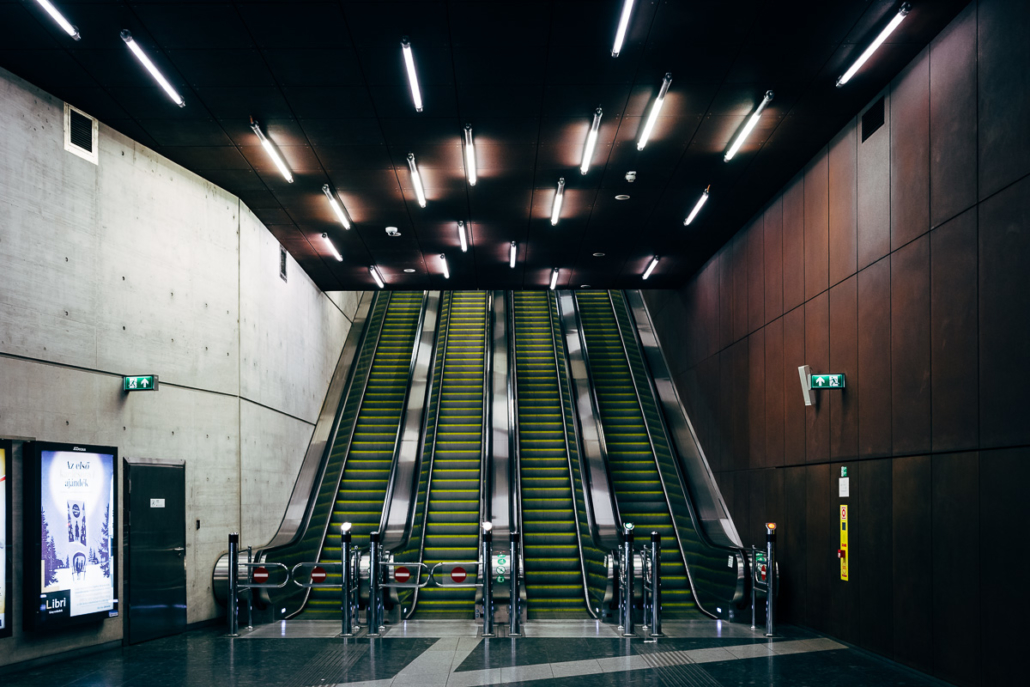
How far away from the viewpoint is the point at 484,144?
9461 mm

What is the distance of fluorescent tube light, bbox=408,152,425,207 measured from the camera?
9.86 meters

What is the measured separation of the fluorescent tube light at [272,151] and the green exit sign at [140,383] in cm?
273

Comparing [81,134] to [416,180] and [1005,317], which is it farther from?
[1005,317]

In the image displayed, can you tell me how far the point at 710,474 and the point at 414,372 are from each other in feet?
20.8

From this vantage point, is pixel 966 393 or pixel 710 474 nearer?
pixel 966 393

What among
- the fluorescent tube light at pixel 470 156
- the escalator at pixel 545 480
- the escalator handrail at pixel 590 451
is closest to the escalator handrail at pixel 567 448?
the escalator at pixel 545 480

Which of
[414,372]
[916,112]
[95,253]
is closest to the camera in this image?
[916,112]

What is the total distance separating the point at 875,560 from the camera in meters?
8.24

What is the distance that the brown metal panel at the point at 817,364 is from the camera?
9516mm

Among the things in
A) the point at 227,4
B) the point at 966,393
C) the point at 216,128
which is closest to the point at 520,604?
the point at 966,393

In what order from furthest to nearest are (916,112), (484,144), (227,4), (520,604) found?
(520,604) < (484,144) < (916,112) < (227,4)

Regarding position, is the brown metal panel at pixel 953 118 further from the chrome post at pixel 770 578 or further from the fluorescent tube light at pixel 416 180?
the fluorescent tube light at pixel 416 180

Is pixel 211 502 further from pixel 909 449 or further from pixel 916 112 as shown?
pixel 916 112

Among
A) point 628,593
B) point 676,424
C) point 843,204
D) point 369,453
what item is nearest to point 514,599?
point 628,593
